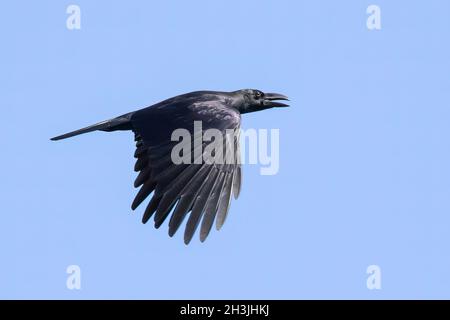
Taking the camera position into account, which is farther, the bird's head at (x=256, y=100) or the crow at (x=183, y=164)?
the bird's head at (x=256, y=100)

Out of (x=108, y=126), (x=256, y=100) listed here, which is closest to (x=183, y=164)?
(x=108, y=126)

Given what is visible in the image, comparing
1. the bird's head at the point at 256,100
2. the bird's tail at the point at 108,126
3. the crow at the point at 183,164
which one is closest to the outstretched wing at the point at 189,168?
the crow at the point at 183,164

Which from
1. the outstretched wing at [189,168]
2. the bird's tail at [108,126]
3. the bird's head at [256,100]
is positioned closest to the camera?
the outstretched wing at [189,168]

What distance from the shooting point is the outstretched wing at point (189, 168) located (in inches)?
438

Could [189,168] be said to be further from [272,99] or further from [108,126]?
[272,99]

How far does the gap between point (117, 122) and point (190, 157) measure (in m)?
2.37

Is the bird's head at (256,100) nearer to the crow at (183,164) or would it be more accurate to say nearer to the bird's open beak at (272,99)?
the bird's open beak at (272,99)

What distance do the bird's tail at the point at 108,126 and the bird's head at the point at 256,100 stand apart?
6.26 feet

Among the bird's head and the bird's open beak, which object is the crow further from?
the bird's open beak

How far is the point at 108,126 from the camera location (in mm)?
13984

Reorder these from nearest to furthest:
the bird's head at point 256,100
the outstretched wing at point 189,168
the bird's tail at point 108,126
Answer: the outstretched wing at point 189,168 < the bird's tail at point 108,126 < the bird's head at point 256,100

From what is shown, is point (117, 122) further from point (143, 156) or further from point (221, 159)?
point (221, 159)

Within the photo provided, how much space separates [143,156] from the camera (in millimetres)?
12820

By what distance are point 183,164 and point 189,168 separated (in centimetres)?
11
